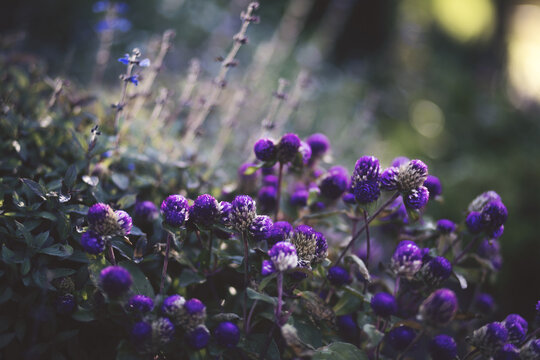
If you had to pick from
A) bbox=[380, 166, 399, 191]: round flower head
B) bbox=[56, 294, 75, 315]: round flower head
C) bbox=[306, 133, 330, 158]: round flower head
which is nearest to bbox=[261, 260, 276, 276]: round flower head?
bbox=[380, 166, 399, 191]: round flower head

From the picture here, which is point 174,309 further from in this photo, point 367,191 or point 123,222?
point 367,191

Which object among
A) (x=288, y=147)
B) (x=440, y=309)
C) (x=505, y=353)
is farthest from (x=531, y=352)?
(x=288, y=147)

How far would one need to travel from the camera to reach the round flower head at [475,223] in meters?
1.36

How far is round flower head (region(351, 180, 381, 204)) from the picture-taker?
4.06 ft

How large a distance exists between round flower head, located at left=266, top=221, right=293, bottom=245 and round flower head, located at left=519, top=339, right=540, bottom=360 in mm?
712

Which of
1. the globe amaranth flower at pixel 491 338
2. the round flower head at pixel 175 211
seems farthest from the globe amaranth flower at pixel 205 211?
the globe amaranth flower at pixel 491 338

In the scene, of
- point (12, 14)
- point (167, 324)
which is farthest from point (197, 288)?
point (12, 14)

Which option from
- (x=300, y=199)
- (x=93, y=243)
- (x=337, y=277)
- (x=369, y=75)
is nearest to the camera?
(x=93, y=243)

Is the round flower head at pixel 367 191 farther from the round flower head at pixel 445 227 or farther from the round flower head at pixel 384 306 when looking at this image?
the round flower head at pixel 445 227

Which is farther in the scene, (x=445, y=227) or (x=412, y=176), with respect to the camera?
(x=445, y=227)

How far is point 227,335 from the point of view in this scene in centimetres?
109

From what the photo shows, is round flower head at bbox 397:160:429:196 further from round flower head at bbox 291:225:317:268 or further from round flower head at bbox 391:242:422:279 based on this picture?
round flower head at bbox 291:225:317:268

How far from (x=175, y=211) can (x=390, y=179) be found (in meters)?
0.66

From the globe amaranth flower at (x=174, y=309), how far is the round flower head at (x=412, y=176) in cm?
72
